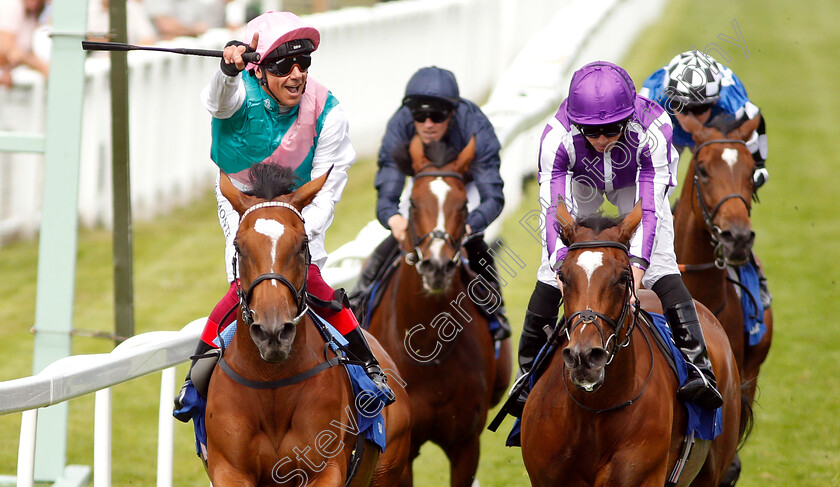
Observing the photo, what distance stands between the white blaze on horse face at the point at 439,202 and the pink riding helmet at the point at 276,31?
4.69 ft

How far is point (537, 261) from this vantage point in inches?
467

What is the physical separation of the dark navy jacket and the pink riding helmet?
5.84 ft

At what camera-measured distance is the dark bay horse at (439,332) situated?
5812 millimetres

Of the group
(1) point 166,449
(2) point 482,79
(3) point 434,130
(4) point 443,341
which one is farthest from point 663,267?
(2) point 482,79

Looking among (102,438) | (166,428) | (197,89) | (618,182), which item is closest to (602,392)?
(618,182)

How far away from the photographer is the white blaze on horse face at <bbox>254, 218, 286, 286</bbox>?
3.93 m

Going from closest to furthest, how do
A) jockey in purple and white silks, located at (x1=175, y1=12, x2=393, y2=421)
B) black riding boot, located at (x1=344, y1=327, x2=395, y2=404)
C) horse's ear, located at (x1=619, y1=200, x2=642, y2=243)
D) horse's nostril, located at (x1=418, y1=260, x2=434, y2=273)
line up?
horse's ear, located at (x1=619, y1=200, x2=642, y2=243), jockey in purple and white silks, located at (x1=175, y1=12, x2=393, y2=421), black riding boot, located at (x1=344, y1=327, x2=395, y2=404), horse's nostril, located at (x1=418, y1=260, x2=434, y2=273)

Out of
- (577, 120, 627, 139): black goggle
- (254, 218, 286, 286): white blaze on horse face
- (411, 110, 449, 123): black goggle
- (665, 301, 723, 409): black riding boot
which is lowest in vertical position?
(665, 301, 723, 409): black riding boot

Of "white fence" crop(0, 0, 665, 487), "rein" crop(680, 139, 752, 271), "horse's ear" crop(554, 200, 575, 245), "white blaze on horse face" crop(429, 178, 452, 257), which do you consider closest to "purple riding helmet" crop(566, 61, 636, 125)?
"horse's ear" crop(554, 200, 575, 245)

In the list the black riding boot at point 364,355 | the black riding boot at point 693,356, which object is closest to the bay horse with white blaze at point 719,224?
the black riding boot at point 693,356

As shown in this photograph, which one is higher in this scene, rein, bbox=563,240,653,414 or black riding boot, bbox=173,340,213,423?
rein, bbox=563,240,653,414

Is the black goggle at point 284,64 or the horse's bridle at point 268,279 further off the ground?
the black goggle at point 284,64

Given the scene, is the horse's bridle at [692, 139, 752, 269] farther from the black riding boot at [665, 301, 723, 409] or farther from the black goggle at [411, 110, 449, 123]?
Result: the black goggle at [411, 110, 449, 123]

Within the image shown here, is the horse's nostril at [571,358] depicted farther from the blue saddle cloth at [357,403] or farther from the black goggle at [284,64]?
the black goggle at [284,64]
